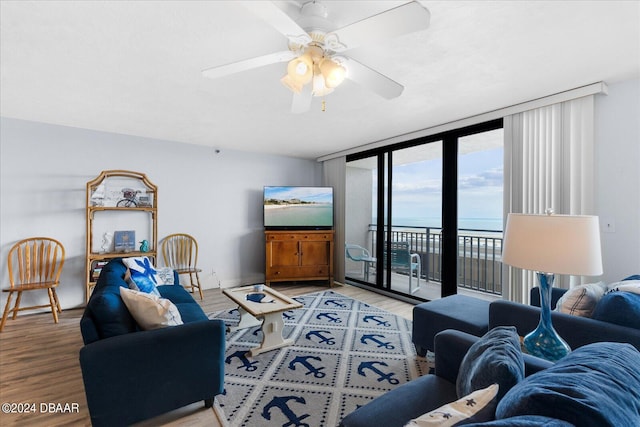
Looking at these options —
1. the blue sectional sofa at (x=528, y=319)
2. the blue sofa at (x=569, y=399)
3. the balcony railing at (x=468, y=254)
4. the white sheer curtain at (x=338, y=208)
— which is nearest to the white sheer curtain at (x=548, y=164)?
the blue sectional sofa at (x=528, y=319)

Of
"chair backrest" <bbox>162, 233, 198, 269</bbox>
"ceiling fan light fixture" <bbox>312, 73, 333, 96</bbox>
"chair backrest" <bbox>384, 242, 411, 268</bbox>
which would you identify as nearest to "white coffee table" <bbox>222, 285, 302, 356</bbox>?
"ceiling fan light fixture" <bbox>312, 73, 333, 96</bbox>

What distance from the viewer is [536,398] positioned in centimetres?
63

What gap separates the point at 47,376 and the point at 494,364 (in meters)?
2.95

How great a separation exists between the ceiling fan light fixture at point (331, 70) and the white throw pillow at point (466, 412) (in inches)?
58.7

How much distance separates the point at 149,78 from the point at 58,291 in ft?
10.1

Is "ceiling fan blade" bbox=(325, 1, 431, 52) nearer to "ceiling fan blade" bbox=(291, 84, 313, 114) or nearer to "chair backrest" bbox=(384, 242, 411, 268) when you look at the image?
"ceiling fan blade" bbox=(291, 84, 313, 114)

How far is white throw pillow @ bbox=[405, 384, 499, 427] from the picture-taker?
73 centimetres

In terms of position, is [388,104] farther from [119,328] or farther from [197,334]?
[119,328]

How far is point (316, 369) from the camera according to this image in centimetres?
225

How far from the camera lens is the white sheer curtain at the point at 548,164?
2.42m

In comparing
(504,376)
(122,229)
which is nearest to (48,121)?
(122,229)

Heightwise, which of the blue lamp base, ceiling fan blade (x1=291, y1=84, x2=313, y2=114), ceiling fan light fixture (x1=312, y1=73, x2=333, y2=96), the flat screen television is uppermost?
ceiling fan blade (x1=291, y1=84, x2=313, y2=114)

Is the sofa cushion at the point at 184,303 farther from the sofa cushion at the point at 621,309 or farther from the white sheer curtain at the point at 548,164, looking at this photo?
the white sheer curtain at the point at 548,164

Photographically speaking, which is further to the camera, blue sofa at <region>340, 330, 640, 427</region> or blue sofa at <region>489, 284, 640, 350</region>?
blue sofa at <region>489, 284, 640, 350</region>
